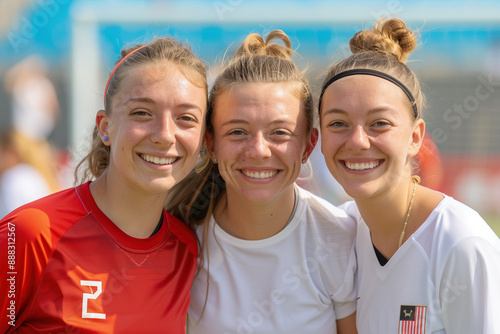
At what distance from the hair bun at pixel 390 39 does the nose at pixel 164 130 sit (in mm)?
1028

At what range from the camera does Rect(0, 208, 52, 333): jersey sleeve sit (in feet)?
6.64

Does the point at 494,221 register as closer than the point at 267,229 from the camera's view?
No

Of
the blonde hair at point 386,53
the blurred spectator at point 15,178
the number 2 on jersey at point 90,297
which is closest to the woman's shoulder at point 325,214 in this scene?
the blonde hair at point 386,53

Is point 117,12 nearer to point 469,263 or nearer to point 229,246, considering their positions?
point 229,246

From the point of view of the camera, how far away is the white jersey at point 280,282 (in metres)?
2.49

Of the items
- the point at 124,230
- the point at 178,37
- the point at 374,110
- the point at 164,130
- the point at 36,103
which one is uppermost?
the point at 178,37

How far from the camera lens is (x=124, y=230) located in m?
2.36

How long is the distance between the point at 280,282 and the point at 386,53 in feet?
3.93

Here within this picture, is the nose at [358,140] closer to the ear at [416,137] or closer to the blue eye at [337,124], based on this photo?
the blue eye at [337,124]

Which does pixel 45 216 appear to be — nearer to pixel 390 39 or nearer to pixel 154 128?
pixel 154 128

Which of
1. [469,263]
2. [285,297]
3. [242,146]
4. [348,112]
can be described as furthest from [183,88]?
[469,263]

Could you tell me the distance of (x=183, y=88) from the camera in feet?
7.82

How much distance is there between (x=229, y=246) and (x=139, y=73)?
933mm

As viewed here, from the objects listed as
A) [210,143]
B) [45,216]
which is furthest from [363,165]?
[45,216]
